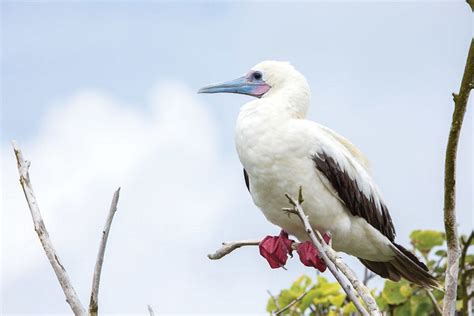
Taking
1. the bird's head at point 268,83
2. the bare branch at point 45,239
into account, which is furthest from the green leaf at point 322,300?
the bare branch at point 45,239

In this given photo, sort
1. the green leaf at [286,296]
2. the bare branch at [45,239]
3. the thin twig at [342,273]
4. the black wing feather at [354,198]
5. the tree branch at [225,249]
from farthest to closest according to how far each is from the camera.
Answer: the green leaf at [286,296] → the black wing feather at [354,198] → the tree branch at [225,249] → the bare branch at [45,239] → the thin twig at [342,273]

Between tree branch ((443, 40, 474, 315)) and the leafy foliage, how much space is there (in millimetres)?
2677

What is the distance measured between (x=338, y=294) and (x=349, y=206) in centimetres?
158

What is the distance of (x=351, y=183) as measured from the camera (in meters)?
5.39

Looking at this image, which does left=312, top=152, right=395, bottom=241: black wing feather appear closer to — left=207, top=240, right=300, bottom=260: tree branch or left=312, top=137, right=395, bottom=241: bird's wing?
left=312, top=137, right=395, bottom=241: bird's wing

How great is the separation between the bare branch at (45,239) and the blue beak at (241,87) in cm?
197

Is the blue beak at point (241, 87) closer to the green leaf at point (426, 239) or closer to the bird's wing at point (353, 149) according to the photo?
the bird's wing at point (353, 149)

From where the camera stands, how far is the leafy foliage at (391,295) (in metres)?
6.53

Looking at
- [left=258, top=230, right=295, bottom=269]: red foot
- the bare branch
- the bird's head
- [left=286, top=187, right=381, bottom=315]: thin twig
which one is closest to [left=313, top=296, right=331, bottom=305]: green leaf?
[left=258, top=230, right=295, bottom=269]: red foot

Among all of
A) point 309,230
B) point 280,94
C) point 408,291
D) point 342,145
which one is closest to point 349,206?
point 342,145

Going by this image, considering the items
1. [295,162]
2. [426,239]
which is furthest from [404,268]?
[295,162]

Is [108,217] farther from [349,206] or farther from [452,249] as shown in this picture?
[349,206]

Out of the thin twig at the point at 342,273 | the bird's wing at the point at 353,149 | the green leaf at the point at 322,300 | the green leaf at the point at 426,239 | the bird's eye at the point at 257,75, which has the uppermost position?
the bird's eye at the point at 257,75

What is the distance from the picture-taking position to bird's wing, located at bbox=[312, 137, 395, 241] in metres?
5.26
